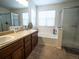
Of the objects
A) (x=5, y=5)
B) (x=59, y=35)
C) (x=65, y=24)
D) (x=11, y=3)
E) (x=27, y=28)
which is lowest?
(x=59, y=35)

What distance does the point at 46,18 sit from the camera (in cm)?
378

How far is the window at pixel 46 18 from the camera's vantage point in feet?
11.9

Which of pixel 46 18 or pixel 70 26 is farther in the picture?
pixel 46 18

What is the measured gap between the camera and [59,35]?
8.88 feet

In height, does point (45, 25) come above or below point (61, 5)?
below

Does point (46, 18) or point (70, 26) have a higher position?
point (46, 18)

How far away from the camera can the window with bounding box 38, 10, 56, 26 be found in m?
3.64

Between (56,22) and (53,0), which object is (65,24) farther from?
(53,0)

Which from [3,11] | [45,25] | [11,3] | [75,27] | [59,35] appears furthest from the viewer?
[45,25]

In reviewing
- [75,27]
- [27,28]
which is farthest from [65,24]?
[27,28]

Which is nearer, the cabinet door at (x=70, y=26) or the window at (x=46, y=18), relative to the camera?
the cabinet door at (x=70, y=26)

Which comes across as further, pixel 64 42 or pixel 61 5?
pixel 61 5

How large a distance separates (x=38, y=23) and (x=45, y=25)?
48 cm

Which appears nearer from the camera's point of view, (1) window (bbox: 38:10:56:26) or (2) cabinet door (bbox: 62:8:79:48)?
(2) cabinet door (bbox: 62:8:79:48)
